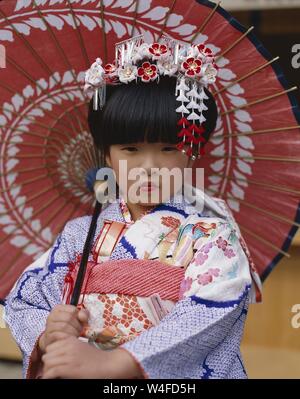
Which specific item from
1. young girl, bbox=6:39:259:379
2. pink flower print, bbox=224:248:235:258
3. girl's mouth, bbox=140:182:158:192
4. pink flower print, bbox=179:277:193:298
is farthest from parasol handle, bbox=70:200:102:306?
pink flower print, bbox=224:248:235:258

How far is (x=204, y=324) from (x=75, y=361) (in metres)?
0.34

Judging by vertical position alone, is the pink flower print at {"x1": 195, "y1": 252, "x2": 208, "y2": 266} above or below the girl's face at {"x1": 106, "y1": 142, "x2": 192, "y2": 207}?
below

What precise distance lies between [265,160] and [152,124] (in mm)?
432

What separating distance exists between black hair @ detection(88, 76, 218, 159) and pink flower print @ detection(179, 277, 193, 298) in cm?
39

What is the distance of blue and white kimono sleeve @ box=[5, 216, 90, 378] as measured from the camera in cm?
159

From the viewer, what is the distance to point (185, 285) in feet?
4.88

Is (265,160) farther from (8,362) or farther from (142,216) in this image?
(8,362)

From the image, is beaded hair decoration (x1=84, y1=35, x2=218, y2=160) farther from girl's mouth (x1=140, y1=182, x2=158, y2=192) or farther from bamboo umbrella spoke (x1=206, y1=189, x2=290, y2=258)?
bamboo umbrella spoke (x1=206, y1=189, x2=290, y2=258)

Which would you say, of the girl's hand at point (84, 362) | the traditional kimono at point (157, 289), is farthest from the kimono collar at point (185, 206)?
the girl's hand at point (84, 362)

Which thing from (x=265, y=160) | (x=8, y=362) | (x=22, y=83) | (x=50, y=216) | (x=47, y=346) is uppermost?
(x=22, y=83)

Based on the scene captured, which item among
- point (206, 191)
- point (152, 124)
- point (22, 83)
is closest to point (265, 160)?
point (206, 191)

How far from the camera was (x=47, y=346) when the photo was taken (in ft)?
4.47

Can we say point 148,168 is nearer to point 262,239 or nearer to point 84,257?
point 84,257

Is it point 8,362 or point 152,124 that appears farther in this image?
point 8,362
